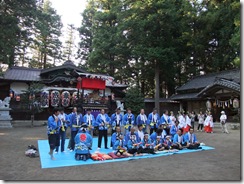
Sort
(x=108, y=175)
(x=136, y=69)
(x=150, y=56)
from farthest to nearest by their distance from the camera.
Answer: (x=136, y=69)
(x=150, y=56)
(x=108, y=175)

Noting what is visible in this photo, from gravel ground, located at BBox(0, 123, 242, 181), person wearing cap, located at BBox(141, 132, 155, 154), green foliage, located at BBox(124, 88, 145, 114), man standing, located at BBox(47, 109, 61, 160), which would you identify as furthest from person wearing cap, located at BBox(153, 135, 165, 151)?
green foliage, located at BBox(124, 88, 145, 114)

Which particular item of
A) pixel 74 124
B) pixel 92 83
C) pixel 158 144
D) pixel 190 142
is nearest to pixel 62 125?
pixel 74 124

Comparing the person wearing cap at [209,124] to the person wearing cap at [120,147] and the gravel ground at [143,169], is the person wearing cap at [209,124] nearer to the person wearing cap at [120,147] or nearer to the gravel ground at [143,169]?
the gravel ground at [143,169]

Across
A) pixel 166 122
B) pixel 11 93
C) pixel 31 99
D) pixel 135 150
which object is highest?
pixel 11 93

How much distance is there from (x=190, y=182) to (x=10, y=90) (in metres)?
15.9

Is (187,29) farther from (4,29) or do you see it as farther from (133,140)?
(133,140)

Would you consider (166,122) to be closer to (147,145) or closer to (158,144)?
(158,144)

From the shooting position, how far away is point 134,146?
6887 millimetres

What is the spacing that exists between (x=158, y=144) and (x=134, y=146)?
101cm

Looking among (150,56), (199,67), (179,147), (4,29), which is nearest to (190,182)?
(179,147)

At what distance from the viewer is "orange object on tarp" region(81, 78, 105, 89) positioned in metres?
11.7

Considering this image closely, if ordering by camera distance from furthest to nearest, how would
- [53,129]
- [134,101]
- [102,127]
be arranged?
[134,101] < [102,127] < [53,129]

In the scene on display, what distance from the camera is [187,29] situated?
69.9 ft

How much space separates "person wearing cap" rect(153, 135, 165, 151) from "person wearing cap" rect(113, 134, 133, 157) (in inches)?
40.9
